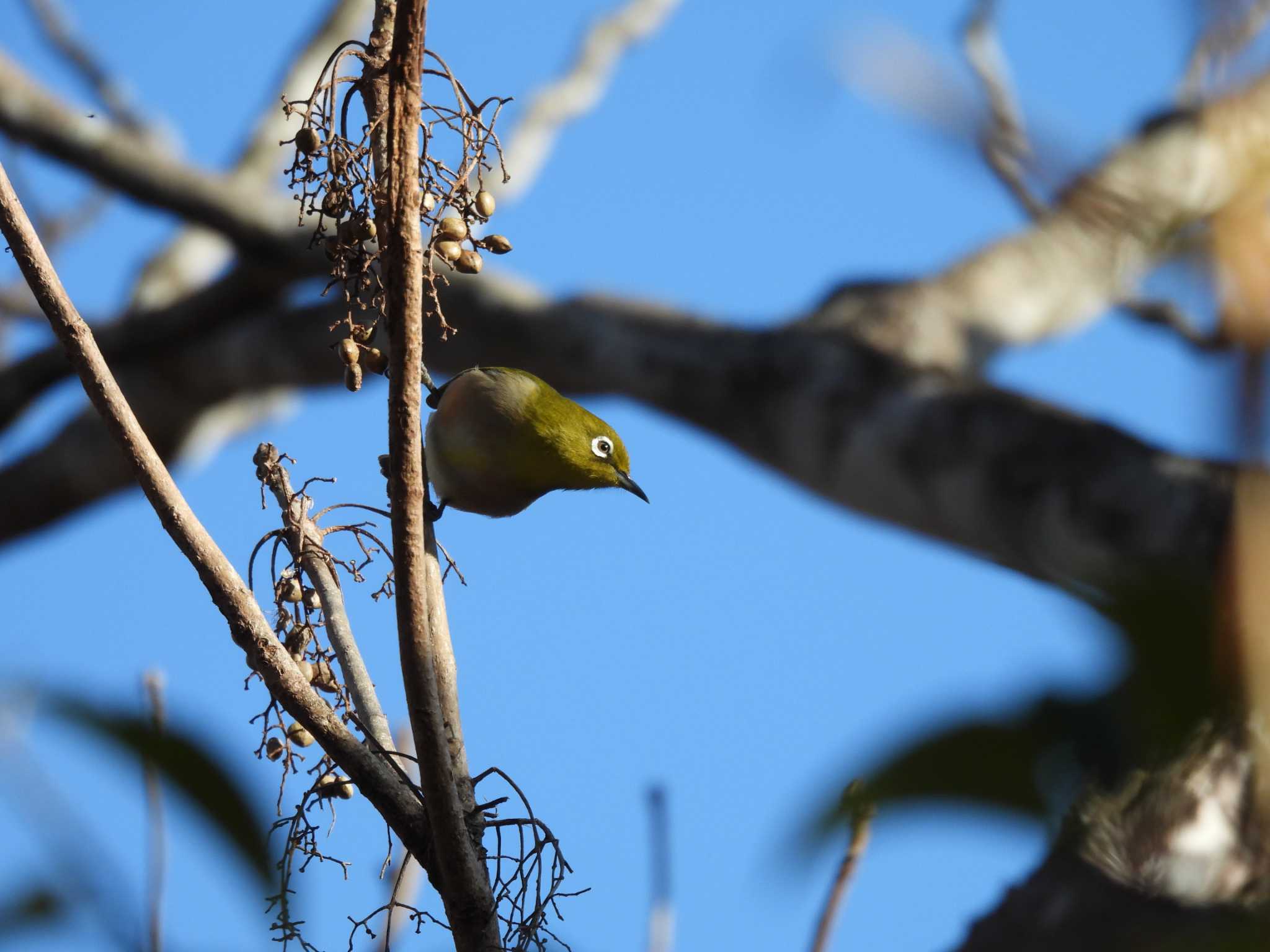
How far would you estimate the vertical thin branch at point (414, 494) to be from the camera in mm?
2066

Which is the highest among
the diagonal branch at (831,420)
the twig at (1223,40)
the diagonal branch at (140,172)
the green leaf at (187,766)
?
the diagonal branch at (140,172)

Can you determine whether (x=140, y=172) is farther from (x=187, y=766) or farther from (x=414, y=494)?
(x=187, y=766)

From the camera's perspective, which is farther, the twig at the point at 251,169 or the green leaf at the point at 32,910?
the twig at the point at 251,169

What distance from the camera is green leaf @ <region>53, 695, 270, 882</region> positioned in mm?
1063

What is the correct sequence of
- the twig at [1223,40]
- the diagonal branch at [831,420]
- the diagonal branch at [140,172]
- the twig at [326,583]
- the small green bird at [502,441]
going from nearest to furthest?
1. the twig at [1223,40]
2. the twig at [326,583]
3. the small green bird at [502,441]
4. the diagonal branch at [831,420]
5. the diagonal branch at [140,172]

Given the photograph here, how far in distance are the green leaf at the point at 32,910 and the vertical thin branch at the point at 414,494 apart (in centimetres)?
83

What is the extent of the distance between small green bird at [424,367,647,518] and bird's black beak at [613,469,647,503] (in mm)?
185

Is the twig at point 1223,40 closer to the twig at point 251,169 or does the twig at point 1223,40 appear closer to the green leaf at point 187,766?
the green leaf at point 187,766

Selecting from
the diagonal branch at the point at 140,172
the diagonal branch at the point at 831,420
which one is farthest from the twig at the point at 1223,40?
the diagonal branch at the point at 140,172

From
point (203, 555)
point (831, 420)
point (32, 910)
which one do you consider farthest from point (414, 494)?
point (831, 420)

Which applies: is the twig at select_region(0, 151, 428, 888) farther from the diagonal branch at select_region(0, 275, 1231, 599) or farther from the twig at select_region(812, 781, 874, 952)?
the diagonal branch at select_region(0, 275, 1231, 599)

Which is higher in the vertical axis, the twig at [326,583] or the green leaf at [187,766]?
the twig at [326,583]

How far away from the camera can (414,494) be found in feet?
7.02

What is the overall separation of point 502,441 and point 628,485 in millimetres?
593
